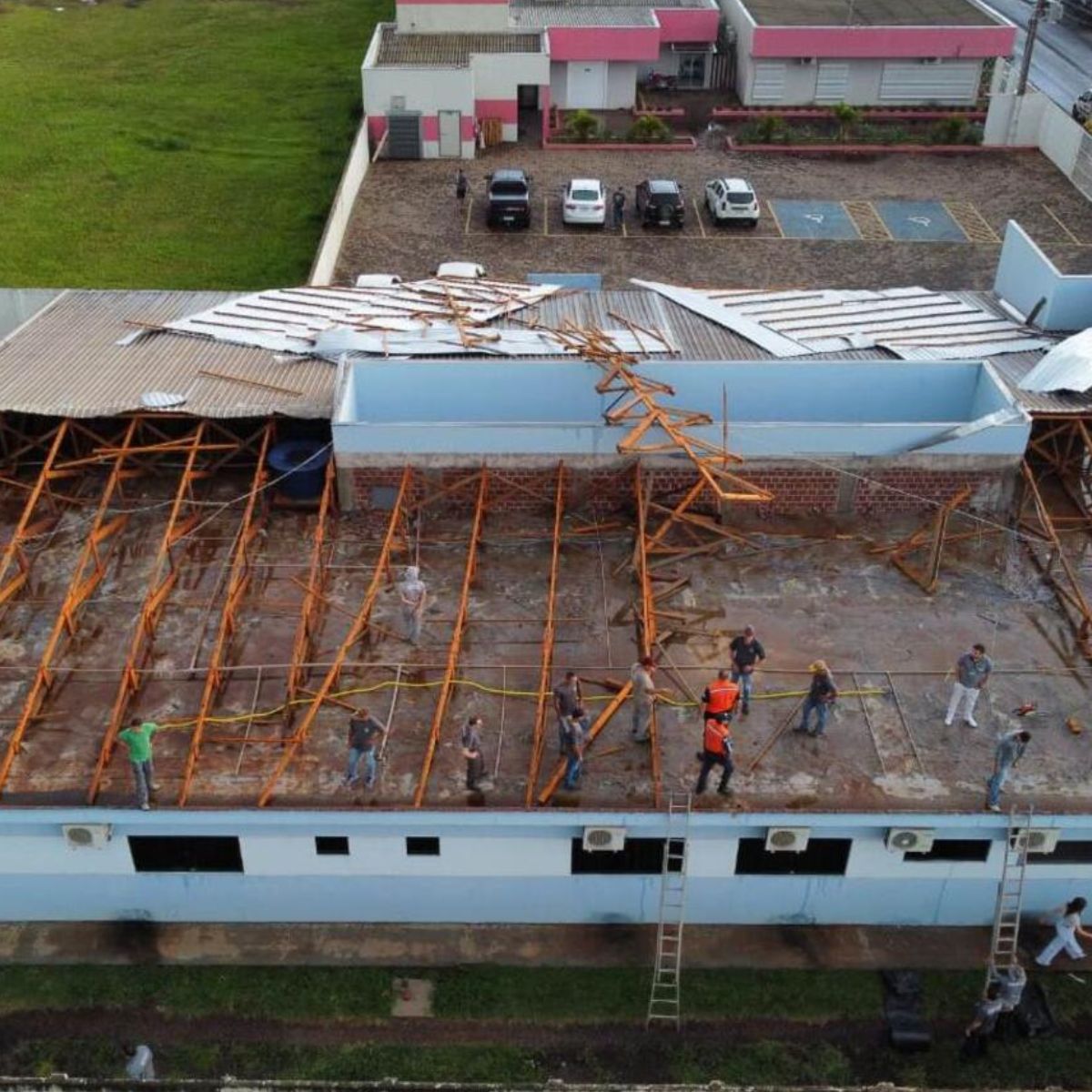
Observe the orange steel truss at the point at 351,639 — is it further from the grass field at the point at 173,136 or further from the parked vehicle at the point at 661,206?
the parked vehicle at the point at 661,206

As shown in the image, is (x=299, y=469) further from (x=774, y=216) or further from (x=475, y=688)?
(x=774, y=216)

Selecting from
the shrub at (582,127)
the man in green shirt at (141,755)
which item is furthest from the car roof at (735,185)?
the man in green shirt at (141,755)

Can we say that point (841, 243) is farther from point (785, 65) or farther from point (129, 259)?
point (129, 259)

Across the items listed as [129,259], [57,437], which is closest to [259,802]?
[57,437]

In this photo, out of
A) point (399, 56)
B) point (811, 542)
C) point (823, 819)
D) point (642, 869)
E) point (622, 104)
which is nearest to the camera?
point (823, 819)

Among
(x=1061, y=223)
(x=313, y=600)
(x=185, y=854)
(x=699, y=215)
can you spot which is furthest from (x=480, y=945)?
(x=1061, y=223)
